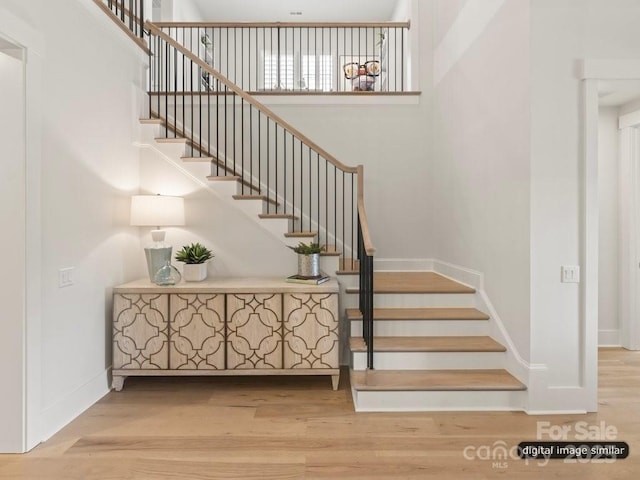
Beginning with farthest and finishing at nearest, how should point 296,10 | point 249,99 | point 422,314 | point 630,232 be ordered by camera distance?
point 296,10
point 630,232
point 249,99
point 422,314

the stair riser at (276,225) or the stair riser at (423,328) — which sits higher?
the stair riser at (276,225)

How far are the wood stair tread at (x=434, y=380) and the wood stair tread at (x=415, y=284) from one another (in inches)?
36.0

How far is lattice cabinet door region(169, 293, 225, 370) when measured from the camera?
139 inches

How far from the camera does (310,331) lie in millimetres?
3521

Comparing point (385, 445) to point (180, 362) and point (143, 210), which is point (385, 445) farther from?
point (143, 210)

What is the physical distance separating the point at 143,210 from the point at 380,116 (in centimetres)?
332

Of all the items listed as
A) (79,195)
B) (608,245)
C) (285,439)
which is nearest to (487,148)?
(608,245)

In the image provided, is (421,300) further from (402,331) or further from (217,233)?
(217,233)

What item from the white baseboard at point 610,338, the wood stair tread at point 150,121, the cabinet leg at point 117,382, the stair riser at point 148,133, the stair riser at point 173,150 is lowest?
the cabinet leg at point 117,382

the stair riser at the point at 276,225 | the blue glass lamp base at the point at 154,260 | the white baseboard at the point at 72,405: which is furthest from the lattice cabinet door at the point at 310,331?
the white baseboard at the point at 72,405

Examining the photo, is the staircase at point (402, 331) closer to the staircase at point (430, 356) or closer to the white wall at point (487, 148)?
the staircase at point (430, 356)

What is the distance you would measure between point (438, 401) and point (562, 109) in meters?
2.29

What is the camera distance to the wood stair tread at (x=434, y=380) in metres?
3.12

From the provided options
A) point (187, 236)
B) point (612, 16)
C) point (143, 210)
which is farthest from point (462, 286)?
point (143, 210)
